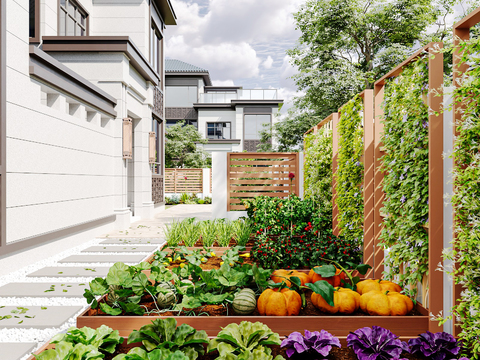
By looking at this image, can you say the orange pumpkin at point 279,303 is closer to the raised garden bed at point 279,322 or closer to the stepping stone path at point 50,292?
the raised garden bed at point 279,322

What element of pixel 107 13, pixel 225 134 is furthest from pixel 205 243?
pixel 225 134

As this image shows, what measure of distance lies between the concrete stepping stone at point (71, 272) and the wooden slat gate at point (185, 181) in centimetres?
1178

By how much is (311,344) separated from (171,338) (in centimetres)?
76

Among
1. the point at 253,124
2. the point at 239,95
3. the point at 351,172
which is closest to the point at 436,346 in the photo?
the point at 351,172

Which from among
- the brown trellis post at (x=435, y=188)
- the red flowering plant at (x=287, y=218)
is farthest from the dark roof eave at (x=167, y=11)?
the brown trellis post at (x=435, y=188)

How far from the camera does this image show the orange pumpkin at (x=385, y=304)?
2.24 meters

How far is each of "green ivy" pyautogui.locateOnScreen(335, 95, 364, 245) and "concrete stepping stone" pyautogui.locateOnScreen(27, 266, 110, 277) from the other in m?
3.07

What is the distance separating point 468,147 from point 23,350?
3.10 m

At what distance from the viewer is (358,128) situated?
152 inches

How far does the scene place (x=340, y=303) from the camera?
2.25 metres

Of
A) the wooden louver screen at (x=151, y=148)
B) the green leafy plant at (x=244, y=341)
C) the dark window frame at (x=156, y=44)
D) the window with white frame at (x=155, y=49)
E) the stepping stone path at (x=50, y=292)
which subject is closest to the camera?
the green leafy plant at (x=244, y=341)

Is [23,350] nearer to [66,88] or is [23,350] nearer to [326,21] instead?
[66,88]

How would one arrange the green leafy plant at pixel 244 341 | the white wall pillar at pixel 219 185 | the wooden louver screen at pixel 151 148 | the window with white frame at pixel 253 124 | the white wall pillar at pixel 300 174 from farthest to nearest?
the window with white frame at pixel 253 124
the wooden louver screen at pixel 151 148
the white wall pillar at pixel 300 174
the white wall pillar at pixel 219 185
the green leafy plant at pixel 244 341

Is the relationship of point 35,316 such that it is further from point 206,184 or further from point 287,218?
point 206,184
